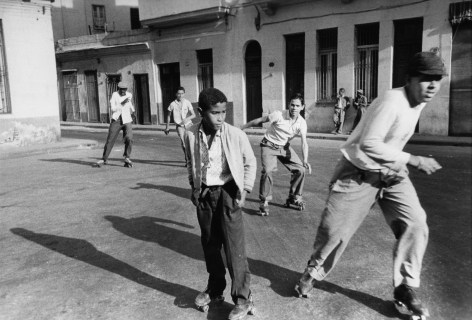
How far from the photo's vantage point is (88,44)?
2653 centimetres

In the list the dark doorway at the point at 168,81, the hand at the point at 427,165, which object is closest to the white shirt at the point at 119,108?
the hand at the point at 427,165

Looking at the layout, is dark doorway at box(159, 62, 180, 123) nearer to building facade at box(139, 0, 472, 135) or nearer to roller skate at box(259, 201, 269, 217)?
building facade at box(139, 0, 472, 135)

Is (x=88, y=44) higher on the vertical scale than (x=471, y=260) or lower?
higher

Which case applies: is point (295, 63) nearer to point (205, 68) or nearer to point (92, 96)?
point (205, 68)

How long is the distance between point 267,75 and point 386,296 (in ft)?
52.8

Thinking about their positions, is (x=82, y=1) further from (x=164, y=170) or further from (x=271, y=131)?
(x=271, y=131)

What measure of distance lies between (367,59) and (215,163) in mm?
14159

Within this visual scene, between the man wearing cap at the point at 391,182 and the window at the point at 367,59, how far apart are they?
13.7m

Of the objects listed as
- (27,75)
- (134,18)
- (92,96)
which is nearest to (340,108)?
(27,75)

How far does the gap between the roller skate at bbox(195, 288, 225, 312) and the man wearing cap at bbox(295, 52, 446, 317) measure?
26.1 inches

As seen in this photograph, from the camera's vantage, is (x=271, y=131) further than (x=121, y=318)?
Yes

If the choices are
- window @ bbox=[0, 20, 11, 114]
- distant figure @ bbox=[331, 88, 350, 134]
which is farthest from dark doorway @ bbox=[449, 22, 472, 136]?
window @ bbox=[0, 20, 11, 114]

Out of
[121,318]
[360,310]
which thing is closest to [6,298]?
[121,318]

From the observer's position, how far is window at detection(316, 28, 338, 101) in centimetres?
1745
